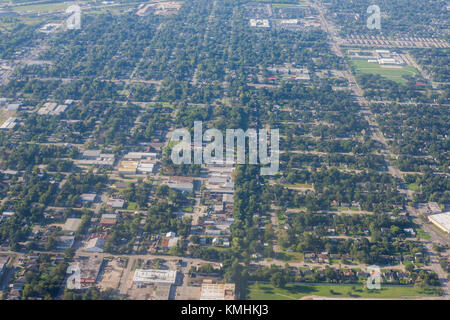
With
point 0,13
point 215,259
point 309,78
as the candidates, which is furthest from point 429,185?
point 0,13

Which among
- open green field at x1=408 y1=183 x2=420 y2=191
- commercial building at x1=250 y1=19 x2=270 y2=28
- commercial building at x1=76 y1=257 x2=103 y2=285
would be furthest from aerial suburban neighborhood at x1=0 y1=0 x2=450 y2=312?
commercial building at x1=250 y1=19 x2=270 y2=28

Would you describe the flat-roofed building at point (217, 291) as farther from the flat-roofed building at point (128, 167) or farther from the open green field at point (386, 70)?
the open green field at point (386, 70)

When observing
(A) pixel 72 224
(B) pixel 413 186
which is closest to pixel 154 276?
(A) pixel 72 224

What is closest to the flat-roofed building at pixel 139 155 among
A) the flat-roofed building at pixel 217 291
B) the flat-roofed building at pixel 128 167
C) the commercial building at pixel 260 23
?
the flat-roofed building at pixel 128 167

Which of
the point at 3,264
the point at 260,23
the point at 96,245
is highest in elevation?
the point at 260,23

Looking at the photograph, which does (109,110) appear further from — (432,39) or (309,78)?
(432,39)

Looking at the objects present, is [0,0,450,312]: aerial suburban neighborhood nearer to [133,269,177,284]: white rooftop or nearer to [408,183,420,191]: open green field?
[133,269,177,284]: white rooftop

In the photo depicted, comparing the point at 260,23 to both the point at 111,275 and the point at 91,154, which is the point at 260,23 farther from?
the point at 111,275
